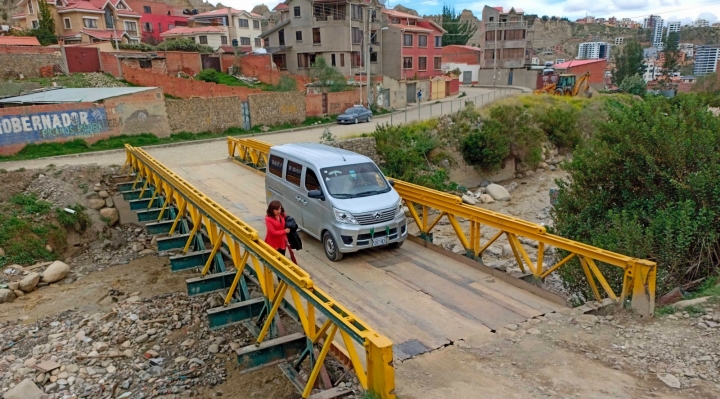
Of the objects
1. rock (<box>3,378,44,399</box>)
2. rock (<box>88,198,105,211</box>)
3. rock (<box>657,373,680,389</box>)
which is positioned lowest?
rock (<box>3,378,44,399</box>)

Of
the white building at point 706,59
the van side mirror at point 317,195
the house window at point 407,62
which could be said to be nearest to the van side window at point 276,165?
the van side mirror at point 317,195

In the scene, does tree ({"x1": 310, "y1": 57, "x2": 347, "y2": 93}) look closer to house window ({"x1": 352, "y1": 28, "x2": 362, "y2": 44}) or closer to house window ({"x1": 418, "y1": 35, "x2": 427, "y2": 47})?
house window ({"x1": 352, "y1": 28, "x2": 362, "y2": 44})

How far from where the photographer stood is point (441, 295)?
8.14 m

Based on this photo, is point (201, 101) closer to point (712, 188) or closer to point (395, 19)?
point (712, 188)

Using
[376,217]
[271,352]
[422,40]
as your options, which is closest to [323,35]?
[422,40]

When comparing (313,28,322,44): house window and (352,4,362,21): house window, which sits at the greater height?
(352,4,362,21): house window

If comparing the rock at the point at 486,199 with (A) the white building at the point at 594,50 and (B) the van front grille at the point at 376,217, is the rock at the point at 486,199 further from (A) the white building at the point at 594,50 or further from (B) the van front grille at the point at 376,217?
(A) the white building at the point at 594,50

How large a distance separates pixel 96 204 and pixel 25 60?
26.1 m

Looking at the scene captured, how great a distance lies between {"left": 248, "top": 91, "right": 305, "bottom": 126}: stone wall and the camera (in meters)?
29.3

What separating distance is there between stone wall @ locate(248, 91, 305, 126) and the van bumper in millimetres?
21327

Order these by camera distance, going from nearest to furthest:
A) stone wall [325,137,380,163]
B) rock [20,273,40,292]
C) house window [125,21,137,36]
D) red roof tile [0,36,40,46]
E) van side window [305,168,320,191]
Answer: van side window [305,168,320,191] < rock [20,273,40,292] < stone wall [325,137,380,163] < red roof tile [0,36,40,46] < house window [125,21,137,36]

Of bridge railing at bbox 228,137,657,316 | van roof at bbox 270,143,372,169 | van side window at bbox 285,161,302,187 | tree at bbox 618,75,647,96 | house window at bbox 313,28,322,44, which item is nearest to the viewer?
bridge railing at bbox 228,137,657,316

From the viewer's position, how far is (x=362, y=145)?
22.0 meters

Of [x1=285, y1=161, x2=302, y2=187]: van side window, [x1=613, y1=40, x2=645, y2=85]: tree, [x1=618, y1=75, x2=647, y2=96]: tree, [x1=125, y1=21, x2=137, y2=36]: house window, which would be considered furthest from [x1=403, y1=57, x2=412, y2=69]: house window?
[x1=613, y1=40, x2=645, y2=85]: tree
